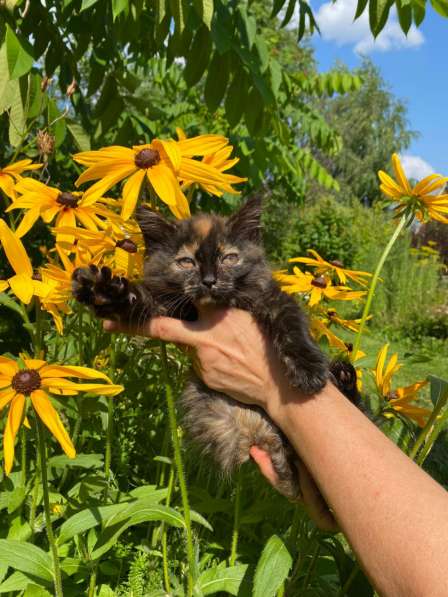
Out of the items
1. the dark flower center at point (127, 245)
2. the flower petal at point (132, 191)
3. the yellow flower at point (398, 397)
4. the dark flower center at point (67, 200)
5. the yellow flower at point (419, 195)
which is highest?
the yellow flower at point (419, 195)

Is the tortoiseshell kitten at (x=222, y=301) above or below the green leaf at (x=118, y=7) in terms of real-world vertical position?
below

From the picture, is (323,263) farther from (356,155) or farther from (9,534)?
(356,155)

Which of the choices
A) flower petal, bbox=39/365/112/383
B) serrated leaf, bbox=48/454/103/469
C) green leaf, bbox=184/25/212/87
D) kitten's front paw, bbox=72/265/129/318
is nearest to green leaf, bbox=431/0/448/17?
green leaf, bbox=184/25/212/87

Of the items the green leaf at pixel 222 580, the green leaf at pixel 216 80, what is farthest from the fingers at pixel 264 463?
the green leaf at pixel 216 80

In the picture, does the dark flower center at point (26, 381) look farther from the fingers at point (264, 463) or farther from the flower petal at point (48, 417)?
the fingers at point (264, 463)

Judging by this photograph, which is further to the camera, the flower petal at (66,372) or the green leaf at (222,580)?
the green leaf at (222,580)

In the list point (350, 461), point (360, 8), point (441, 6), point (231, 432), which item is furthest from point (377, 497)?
point (441, 6)

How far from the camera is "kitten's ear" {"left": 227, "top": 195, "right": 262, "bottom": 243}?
168cm

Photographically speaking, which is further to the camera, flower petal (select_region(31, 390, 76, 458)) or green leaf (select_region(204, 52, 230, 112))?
green leaf (select_region(204, 52, 230, 112))

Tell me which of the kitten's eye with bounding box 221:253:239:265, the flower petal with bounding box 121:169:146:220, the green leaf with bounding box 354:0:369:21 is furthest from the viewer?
the green leaf with bounding box 354:0:369:21

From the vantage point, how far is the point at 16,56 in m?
1.65

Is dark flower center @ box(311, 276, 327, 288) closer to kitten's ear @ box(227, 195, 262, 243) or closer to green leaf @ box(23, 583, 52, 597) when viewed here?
kitten's ear @ box(227, 195, 262, 243)

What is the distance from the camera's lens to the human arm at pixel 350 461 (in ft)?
3.17

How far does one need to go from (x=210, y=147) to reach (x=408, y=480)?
919mm
